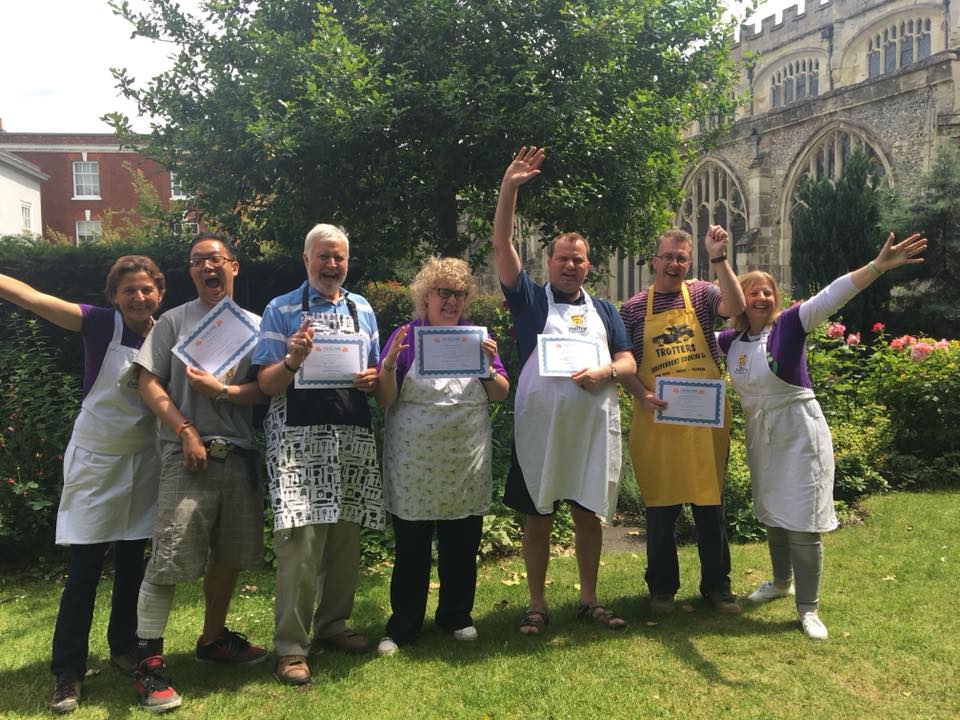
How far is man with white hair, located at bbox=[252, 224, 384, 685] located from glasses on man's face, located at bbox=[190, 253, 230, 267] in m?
0.31

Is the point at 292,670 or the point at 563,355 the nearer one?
the point at 292,670

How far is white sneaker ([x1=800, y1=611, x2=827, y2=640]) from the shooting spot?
388 centimetres

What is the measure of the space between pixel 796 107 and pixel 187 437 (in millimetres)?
24334

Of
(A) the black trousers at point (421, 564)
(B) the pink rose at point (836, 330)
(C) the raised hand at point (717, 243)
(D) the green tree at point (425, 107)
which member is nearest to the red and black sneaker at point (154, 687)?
(A) the black trousers at point (421, 564)

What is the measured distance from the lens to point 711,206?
1074 inches

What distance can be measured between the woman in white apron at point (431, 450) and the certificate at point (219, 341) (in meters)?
0.66

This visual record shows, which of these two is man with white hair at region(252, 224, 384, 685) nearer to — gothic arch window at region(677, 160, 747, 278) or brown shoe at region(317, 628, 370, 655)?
brown shoe at region(317, 628, 370, 655)

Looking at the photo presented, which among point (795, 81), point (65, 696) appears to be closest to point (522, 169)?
point (65, 696)

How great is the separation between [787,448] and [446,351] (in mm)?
1949

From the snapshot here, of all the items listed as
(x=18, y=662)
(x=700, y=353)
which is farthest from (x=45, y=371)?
(x=700, y=353)

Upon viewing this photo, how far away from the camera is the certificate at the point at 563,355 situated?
3.75 meters

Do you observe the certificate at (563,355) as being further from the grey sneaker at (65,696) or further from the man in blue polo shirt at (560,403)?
the grey sneaker at (65,696)

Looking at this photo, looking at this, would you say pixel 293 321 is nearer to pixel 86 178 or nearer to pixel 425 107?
pixel 425 107

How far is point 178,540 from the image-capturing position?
3184 millimetres
